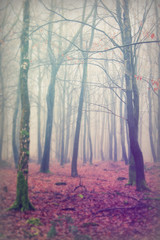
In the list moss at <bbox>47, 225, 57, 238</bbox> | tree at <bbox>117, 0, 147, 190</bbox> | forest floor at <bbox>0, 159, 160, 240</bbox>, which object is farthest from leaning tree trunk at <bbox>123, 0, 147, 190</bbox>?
moss at <bbox>47, 225, 57, 238</bbox>

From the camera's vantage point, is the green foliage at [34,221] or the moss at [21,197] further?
the moss at [21,197]

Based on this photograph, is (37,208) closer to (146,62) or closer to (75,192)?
(75,192)

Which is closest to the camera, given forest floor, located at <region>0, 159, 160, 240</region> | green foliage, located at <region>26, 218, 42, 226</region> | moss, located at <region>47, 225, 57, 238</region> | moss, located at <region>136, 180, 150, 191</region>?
moss, located at <region>47, 225, 57, 238</region>

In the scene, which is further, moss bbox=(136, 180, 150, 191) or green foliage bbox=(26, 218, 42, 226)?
Answer: moss bbox=(136, 180, 150, 191)

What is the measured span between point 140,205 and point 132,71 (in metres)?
5.51

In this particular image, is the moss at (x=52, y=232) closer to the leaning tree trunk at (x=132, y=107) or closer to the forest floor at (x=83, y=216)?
the forest floor at (x=83, y=216)

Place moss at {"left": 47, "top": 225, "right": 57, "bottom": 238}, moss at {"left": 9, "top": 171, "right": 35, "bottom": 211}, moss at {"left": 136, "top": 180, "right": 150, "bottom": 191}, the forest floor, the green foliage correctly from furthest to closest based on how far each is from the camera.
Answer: moss at {"left": 136, "top": 180, "right": 150, "bottom": 191}
moss at {"left": 9, "top": 171, "right": 35, "bottom": 211}
the green foliage
the forest floor
moss at {"left": 47, "top": 225, "right": 57, "bottom": 238}

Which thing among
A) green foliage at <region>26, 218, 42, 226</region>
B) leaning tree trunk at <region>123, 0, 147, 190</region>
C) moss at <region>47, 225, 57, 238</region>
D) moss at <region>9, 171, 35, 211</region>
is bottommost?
moss at <region>47, 225, 57, 238</region>

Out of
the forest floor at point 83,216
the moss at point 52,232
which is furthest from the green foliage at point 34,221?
the moss at point 52,232

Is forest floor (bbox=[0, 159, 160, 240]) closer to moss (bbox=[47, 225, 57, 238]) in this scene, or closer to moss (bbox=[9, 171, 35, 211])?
moss (bbox=[47, 225, 57, 238])

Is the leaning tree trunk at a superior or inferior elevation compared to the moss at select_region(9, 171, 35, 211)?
superior

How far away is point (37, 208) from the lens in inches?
211

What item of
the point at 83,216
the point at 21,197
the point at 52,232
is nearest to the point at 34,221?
the point at 52,232

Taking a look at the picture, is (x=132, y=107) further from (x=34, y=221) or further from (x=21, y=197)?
(x=34, y=221)
